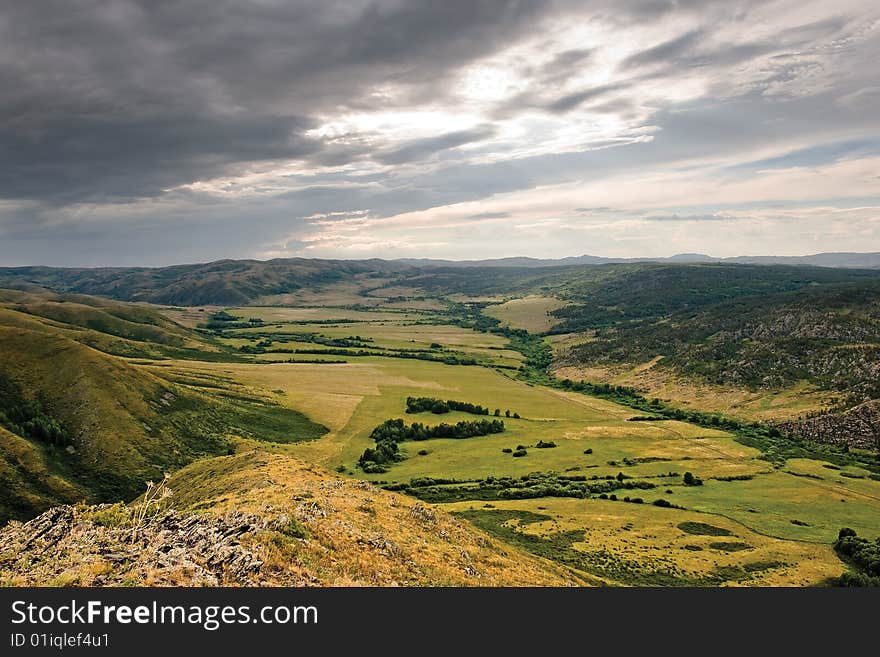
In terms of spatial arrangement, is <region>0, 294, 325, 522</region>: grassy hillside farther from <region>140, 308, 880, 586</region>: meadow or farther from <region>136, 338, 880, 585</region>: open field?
<region>136, 338, 880, 585</region>: open field

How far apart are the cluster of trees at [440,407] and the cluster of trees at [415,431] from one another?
1477 cm

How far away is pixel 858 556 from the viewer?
74.1 meters

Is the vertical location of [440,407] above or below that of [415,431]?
above

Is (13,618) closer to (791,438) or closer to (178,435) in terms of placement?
(178,435)

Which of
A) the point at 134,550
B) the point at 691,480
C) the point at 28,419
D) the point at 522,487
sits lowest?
the point at 691,480

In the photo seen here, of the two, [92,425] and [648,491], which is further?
[648,491]

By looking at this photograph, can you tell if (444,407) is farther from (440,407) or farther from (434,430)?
(434,430)

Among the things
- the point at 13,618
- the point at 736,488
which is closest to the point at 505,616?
the point at 13,618

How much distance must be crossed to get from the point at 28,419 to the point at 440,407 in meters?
128

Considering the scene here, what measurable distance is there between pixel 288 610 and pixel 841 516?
116 metres

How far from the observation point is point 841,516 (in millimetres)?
94625

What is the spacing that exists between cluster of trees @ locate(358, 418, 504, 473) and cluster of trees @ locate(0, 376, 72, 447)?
73303mm

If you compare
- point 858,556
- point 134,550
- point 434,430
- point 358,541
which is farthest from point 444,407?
point 134,550

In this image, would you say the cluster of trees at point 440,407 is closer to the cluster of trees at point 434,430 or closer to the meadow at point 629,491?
the meadow at point 629,491
